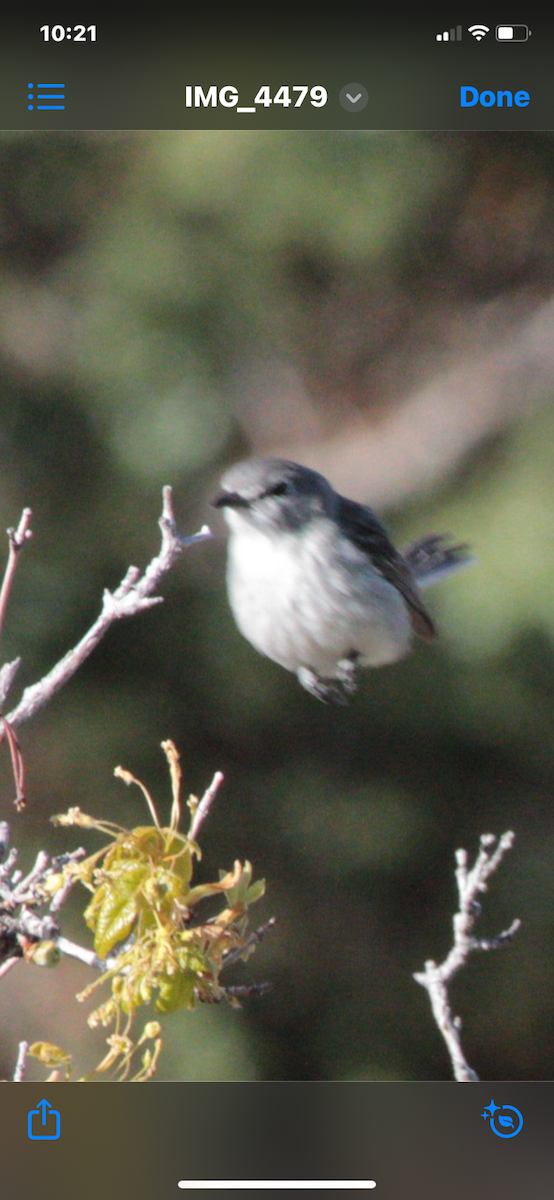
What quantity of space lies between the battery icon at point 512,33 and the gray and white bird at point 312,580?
0.64 meters

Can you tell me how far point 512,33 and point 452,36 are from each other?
0.06 metres

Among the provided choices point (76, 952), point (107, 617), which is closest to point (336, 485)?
point (107, 617)

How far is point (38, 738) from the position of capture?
2168mm

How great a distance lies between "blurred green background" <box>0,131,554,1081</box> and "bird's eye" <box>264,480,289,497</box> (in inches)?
16.5

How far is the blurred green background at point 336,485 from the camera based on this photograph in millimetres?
2014

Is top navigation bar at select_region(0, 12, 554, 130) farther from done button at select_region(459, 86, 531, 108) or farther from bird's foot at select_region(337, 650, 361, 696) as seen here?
bird's foot at select_region(337, 650, 361, 696)

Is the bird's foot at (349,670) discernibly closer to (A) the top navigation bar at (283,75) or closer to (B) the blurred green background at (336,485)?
(B) the blurred green background at (336,485)

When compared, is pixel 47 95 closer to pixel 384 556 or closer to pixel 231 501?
pixel 231 501

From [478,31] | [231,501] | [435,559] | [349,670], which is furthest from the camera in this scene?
[435,559]

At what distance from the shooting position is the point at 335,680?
1833 mm

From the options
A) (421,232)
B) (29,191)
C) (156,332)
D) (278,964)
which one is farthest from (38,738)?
(421,232)

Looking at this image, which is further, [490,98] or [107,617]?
[490,98]

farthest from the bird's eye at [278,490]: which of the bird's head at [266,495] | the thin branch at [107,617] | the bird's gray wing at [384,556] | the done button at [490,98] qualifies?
the thin branch at [107,617]

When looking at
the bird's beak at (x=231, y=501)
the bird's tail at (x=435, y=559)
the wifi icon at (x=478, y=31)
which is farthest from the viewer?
the bird's tail at (x=435, y=559)
